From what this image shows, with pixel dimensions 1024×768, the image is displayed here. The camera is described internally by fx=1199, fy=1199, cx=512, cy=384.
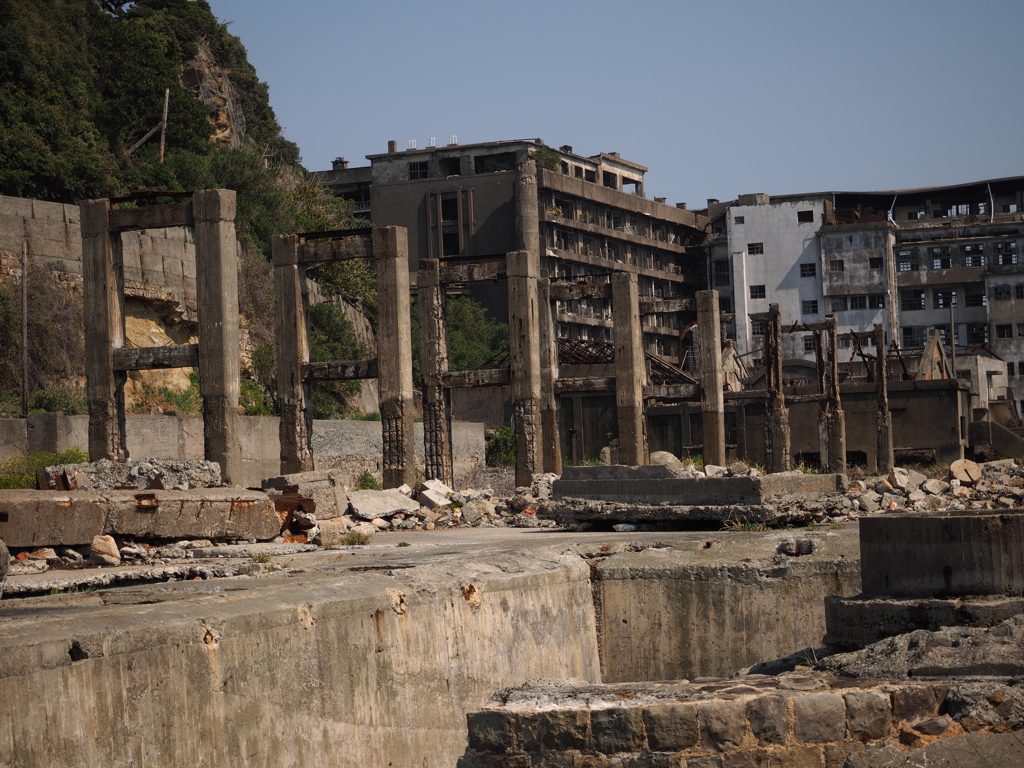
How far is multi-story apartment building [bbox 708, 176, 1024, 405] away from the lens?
195ft

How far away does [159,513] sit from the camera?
11.0 metres

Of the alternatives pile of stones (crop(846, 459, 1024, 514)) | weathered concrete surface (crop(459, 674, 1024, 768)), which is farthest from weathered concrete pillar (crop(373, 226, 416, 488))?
weathered concrete surface (crop(459, 674, 1024, 768))

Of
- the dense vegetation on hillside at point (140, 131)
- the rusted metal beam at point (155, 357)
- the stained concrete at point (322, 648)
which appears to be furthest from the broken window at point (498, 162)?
the stained concrete at point (322, 648)

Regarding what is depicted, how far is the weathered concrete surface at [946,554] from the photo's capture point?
6.55 m

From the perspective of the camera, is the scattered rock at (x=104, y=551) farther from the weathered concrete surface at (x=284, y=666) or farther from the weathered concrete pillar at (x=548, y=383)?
the weathered concrete pillar at (x=548, y=383)

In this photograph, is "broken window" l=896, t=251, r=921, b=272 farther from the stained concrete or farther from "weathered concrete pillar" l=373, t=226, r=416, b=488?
the stained concrete

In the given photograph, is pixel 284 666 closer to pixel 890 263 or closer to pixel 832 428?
pixel 832 428

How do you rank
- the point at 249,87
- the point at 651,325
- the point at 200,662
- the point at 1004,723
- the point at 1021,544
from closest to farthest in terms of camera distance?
1. the point at 1004,723
2. the point at 200,662
3. the point at 1021,544
4. the point at 249,87
5. the point at 651,325


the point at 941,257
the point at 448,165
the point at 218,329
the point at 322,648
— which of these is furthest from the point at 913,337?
the point at 322,648

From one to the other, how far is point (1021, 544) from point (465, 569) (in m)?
3.71

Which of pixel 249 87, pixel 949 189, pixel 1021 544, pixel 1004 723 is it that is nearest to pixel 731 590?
pixel 1021 544

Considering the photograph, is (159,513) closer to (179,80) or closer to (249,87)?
(179,80)

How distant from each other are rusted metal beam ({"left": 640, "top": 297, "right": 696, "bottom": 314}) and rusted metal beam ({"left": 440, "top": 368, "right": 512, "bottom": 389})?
4.47 m

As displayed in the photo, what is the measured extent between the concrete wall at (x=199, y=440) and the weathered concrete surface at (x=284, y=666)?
42.5ft
